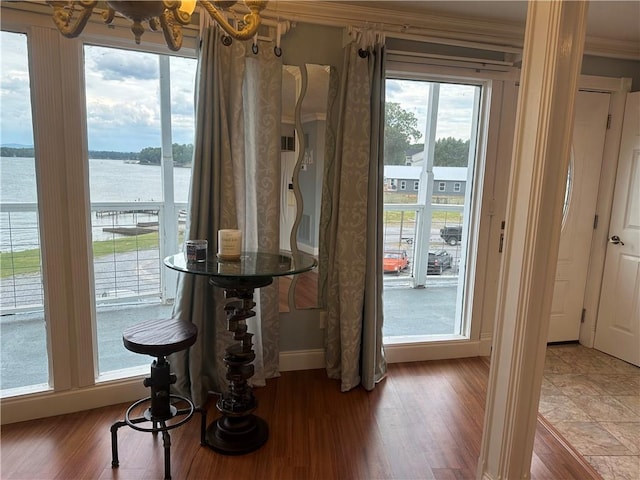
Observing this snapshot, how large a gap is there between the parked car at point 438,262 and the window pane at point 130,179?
113 inches

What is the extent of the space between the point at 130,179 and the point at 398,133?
8.09 feet

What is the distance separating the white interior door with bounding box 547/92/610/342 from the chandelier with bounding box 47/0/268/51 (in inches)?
110

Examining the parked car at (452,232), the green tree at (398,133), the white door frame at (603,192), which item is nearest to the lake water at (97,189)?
the green tree at (398,133)

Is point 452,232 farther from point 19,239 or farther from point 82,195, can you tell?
point 19,239

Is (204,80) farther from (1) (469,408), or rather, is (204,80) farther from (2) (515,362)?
(1) (469,408)

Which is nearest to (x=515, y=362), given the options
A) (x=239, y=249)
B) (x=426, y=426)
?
(x=426, y=426)

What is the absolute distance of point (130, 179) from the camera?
243 cm

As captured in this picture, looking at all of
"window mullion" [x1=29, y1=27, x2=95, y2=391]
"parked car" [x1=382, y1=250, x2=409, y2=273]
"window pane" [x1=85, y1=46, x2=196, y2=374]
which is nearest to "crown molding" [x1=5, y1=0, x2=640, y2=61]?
"window pane" [x1=85, y1=46, x2=196, y2=374]

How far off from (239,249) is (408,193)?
2658 millimetres

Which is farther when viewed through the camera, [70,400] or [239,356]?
[70,400]

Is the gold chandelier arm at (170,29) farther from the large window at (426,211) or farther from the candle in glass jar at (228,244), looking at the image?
the large window at (426,211)

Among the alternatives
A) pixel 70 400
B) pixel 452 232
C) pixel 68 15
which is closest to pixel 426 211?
pixel 452 232

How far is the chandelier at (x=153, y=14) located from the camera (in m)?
1.13

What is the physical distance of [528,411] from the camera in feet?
5.12
